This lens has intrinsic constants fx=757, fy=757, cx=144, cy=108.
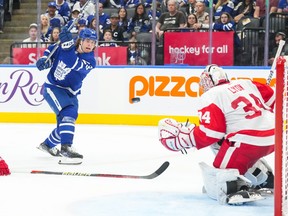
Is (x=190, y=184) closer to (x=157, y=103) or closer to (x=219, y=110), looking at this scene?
(x=219, y=110)

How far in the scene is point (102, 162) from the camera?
5.92 m

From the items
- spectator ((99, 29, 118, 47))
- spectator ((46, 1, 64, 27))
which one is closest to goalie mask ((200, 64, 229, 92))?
spectator ((99, 29, 118, 47))

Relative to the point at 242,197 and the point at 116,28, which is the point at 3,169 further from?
the point at 116,28

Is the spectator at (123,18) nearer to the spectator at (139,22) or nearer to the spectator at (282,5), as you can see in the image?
the spectator at (139,22)

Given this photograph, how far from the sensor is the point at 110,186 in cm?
473

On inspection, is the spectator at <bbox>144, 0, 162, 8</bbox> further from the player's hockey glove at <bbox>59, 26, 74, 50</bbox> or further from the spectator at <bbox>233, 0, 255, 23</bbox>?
the player's hockey glove at <bbox>59, 26, 74, 50</bbox>

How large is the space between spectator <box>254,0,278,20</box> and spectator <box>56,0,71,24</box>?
2.53 metres

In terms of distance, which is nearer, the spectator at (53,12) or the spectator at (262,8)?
the spectator at (262,8)

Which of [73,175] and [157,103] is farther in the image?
[157,103]

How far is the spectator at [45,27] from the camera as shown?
9.32 m

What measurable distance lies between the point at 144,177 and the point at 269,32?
411 centimetres

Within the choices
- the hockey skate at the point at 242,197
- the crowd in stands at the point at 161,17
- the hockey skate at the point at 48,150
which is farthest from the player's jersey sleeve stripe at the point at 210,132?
the crowd in stands at the point at 161,17

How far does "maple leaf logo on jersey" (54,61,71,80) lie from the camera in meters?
6.04

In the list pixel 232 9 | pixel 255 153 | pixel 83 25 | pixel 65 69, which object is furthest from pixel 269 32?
pixel 255 153
